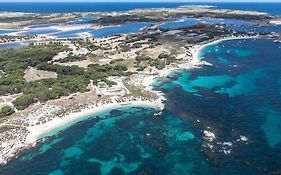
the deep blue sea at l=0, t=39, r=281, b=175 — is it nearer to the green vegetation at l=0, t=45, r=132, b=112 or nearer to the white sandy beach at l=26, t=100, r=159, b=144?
the white sandy beach at l=26, t=100, r=159, b=144

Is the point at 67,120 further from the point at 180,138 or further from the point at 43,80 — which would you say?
the point at 43,80

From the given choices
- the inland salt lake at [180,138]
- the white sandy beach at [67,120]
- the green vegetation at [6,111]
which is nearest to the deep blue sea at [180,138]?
the inland salt lake at [180,138]

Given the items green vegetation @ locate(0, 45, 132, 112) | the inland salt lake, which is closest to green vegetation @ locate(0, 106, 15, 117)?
green vegetation @ locate(0, 45, 132, 112)

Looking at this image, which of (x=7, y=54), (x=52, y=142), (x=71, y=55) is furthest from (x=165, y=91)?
(x=7, y=54)

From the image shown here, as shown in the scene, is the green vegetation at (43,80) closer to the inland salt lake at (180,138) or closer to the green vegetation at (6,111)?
the green vegetation at (6,111)

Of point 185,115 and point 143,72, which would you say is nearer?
point 185,115

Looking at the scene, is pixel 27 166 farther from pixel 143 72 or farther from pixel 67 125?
pixel 143 72
